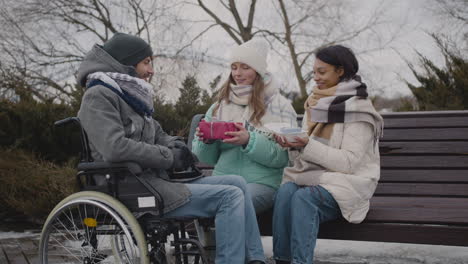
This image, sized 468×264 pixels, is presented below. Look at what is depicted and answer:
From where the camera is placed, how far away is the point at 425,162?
3.78 m

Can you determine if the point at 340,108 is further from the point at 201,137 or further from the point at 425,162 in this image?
the point at 425,162

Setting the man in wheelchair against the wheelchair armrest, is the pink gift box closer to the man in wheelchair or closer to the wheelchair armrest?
the man in wheelchair

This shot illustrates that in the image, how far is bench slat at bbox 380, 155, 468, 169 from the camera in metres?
3.72

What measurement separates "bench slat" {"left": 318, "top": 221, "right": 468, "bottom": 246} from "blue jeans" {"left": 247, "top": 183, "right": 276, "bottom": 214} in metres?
0.40

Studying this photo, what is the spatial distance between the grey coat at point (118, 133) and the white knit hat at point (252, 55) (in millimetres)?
779

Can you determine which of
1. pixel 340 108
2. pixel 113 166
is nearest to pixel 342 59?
pixel 340 108

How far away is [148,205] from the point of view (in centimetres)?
260

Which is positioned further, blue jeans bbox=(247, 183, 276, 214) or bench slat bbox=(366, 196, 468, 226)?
blue jeans bbox=(247, 183, 276, 214)

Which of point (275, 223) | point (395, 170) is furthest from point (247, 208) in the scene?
point (395, 170)

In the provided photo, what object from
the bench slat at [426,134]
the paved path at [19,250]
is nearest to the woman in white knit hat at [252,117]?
the bench slat at [426,134]

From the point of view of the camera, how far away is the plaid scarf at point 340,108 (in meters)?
2.97

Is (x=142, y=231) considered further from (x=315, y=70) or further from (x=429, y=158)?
(x=429, y=158)

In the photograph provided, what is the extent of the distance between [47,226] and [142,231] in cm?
52

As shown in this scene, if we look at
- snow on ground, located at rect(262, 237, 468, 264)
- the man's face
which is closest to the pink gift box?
the man's face
